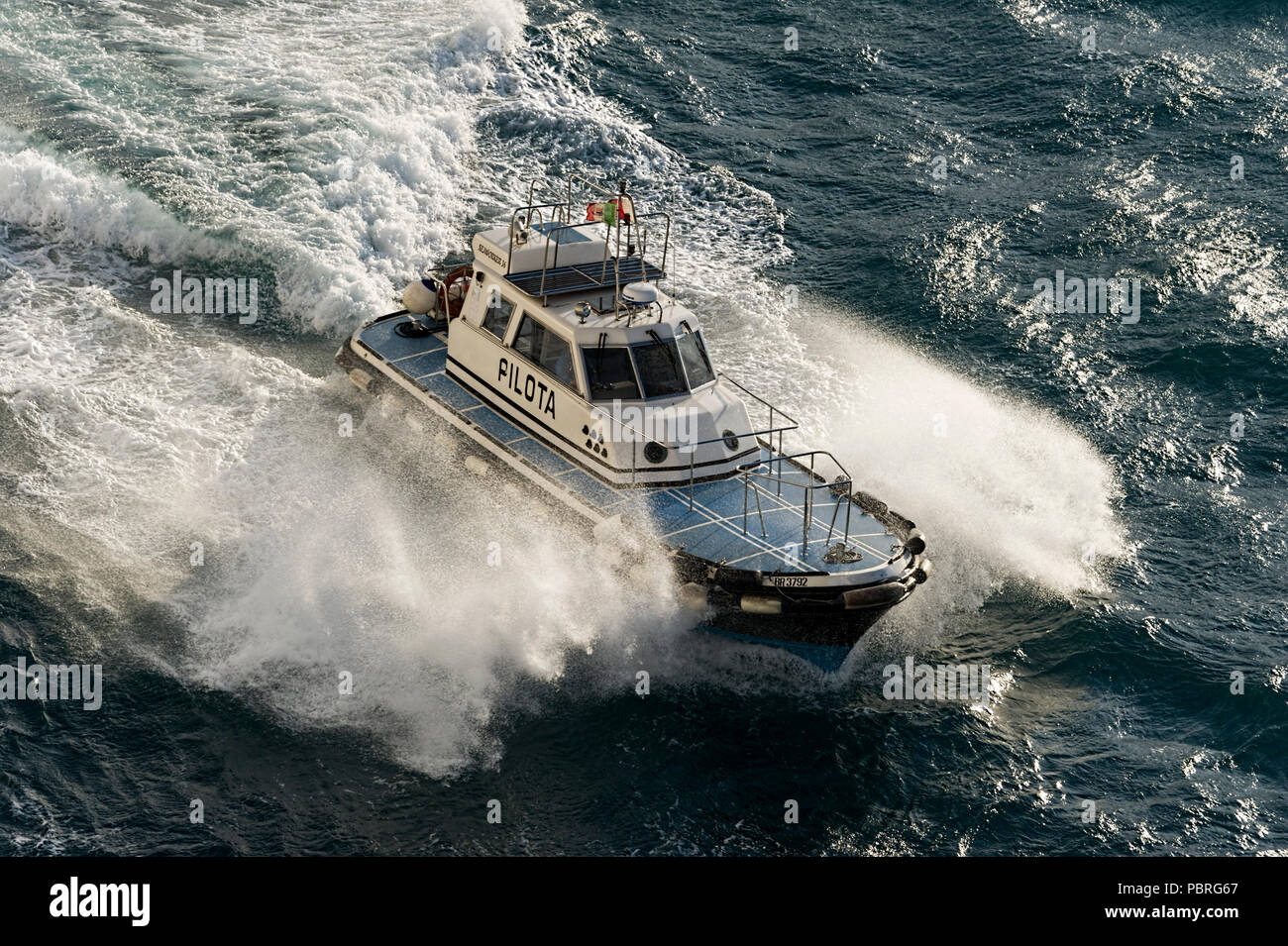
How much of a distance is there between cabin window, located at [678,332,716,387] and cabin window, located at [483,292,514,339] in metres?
2.63

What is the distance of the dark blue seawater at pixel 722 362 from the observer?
54.4ft

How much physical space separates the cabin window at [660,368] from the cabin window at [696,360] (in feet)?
0.45

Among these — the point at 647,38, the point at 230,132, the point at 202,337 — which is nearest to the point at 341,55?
the point at 230,132

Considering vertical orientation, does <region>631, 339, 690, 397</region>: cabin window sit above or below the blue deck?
above

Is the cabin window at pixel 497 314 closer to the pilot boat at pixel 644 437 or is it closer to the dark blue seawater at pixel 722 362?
the pilot boat at pixel 644 437

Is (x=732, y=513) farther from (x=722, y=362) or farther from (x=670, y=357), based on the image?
(x=722, y=362)

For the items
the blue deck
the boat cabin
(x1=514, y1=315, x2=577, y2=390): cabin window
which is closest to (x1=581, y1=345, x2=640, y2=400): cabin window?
the boat cabin

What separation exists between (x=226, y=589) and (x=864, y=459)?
9.54m

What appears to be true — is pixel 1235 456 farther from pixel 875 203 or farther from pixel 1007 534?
pixel 875 203

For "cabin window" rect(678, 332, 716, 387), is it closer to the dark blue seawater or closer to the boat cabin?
the boat cabin

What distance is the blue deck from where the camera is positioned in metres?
17.8

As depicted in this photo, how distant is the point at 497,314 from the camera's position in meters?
20.7

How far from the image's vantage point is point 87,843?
15156 mm

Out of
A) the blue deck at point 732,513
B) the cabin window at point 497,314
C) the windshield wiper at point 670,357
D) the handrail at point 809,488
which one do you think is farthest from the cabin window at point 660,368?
the cabin window at point 497,314
